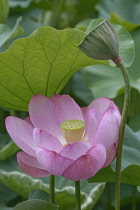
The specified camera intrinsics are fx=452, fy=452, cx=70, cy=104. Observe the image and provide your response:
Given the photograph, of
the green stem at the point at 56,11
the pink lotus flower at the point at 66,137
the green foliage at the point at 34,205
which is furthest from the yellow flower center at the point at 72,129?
the green stem at the point at 56,11

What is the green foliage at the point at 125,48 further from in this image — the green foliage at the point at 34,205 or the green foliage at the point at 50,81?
the green foliage at the point at 34,205

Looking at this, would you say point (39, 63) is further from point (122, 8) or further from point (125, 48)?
point (122, 8)

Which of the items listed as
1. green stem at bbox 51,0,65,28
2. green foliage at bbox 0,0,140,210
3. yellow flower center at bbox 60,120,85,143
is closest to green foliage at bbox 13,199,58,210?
green foliage at bbox 0,0,140,210

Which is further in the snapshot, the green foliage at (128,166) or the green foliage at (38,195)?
the green foliage at (38,195)

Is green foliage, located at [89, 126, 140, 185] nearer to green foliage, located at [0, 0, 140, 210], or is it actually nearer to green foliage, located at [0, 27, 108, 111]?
green foliage, located at [0, 0, 140, 210]

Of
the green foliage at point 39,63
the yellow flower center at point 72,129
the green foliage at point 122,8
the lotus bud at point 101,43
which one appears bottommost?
the green foliage at point 122,8

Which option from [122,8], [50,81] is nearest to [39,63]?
[50,81]
